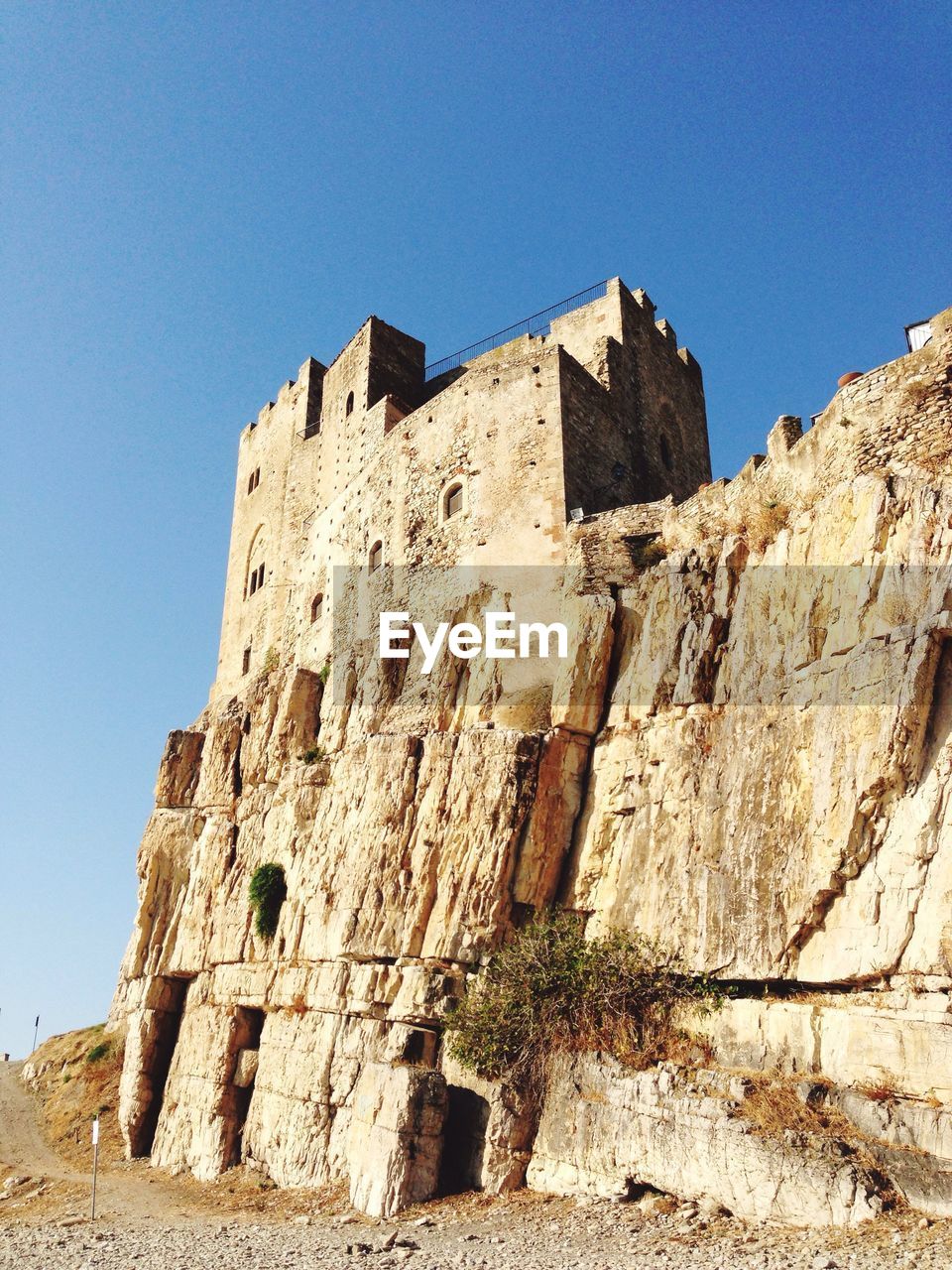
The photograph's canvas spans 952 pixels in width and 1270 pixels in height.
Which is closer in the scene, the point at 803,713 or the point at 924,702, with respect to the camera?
the point at 924,702

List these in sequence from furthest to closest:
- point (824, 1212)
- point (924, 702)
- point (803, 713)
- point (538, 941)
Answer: point (538, 941) → point (803, 713) → point (924, 702) → point (824, 1212)

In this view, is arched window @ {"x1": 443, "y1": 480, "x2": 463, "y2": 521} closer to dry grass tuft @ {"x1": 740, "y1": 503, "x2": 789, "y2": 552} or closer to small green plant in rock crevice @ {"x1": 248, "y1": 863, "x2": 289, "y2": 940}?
dry grass tuft @ {"x1": 740, "y1": 503, "x2": 789, "y2": 552}

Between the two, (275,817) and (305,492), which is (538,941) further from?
(305,492)

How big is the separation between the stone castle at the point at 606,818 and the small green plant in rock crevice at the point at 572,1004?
1.34 ft

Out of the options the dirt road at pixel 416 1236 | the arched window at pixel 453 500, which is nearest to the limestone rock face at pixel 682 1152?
the dirt road at pixel 416 1236

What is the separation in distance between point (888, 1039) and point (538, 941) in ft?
19.8

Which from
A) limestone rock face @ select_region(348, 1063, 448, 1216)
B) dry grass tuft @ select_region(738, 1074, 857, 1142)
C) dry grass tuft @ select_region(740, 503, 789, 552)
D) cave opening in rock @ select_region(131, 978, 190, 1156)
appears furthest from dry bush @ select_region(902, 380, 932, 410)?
cave opening in rock @ select_region(131, 978, 190, 1156)

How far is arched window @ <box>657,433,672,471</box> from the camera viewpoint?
27.4 meters

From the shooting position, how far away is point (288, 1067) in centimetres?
1953

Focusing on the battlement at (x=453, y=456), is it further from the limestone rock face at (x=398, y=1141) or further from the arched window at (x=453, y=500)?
the limestone rock face at (x=398, y=1141)

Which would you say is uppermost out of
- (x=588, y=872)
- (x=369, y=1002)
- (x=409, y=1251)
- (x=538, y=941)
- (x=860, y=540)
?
(x=860, y=540)

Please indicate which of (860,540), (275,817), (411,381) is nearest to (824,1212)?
(860,540)

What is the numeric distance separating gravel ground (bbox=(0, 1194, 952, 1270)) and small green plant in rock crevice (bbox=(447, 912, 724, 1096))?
2.02m

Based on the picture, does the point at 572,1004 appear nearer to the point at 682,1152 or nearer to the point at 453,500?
the point at 682,1152
